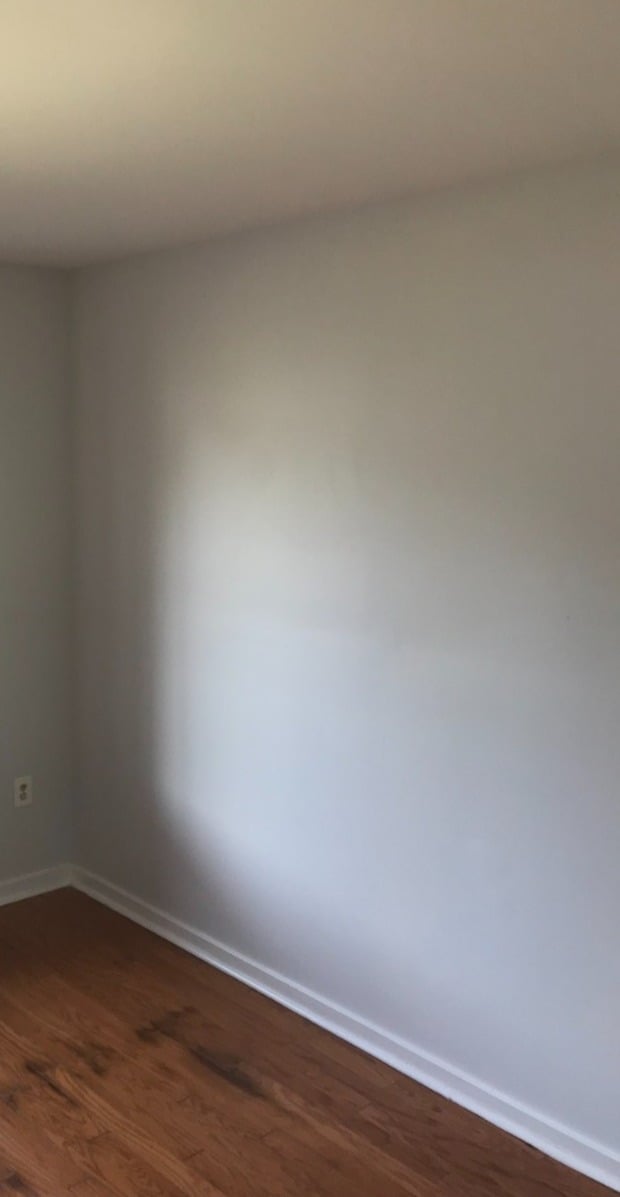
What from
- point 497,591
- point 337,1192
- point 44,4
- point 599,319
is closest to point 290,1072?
point 337,1192

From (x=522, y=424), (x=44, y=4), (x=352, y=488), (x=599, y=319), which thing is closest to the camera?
(x=44, y=4)

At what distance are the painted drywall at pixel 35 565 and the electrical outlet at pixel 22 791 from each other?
0.06ft

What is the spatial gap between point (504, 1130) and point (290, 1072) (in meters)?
0.53

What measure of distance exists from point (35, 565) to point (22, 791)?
76cm

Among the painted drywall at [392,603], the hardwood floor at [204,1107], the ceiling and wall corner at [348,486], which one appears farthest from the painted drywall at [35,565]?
the hardwood floor at [204,1107]

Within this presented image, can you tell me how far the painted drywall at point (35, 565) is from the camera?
3.37 meters

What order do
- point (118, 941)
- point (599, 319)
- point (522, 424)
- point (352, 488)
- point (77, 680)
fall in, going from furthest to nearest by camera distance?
point (77, 680), point (118, 941), point (352, 488), point (522, 424), point (599, 319)

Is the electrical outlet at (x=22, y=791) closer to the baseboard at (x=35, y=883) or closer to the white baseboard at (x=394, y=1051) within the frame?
the baseboard at (x=35, y=883)

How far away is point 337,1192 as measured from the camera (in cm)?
221

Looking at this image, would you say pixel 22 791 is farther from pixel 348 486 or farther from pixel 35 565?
pixel 348 486

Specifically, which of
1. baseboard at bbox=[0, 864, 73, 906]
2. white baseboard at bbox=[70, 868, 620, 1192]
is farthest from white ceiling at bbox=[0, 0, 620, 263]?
baseboard at bbox=[0, 864, 73, 906]

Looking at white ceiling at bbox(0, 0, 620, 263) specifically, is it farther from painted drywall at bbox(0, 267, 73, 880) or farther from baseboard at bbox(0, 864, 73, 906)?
baseboard at bbox(0, 864, 73, 906)

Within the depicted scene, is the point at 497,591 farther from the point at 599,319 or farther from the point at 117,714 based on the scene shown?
the point at 117,714

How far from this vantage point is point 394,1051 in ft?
8.70
